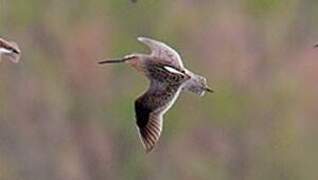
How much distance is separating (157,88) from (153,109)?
0.04 metres

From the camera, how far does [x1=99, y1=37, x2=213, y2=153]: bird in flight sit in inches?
59.9

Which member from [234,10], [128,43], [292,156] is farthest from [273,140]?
[128,43]

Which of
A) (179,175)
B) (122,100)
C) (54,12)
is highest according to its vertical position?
(54,12)

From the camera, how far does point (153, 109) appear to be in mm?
1544

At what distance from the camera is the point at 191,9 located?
9.34 feet

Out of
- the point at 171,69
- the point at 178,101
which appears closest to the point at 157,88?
the point at 171,69

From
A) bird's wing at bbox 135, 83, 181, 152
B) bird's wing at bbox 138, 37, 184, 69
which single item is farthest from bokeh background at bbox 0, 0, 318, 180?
bird's wing at bbox 135, 83, 181, 152

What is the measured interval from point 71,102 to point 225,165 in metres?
0.39

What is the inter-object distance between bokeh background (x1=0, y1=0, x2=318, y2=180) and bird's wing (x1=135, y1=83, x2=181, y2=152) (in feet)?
3.90

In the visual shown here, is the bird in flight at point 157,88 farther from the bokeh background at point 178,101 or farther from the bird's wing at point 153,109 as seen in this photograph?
the bokeh background at point 178,101

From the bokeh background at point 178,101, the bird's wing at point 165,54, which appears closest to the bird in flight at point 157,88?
the bird's wing at point 165,54

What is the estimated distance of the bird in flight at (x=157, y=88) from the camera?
1.52 metres

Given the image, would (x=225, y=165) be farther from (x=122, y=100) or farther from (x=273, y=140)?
(x=122, y=100)

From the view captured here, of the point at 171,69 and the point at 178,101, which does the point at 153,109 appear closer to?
the point at 171,69
